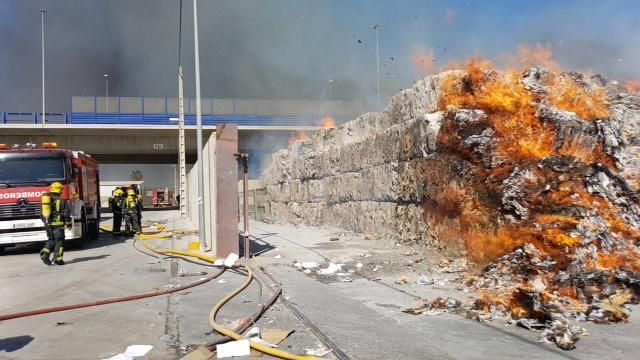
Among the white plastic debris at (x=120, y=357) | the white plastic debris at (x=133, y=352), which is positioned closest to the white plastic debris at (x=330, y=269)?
the white plastic debris at (x=133, y=352)

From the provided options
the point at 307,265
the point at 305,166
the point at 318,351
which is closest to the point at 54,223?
the point at 307,265

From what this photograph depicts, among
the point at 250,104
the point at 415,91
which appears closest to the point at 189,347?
the point at 415,91

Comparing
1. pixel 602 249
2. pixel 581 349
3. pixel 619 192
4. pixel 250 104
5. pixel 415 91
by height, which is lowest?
pixel 581 349

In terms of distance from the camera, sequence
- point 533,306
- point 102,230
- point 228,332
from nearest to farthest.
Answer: point 228,332
point 533,306
point 102,230

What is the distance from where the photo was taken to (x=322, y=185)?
18094 mm

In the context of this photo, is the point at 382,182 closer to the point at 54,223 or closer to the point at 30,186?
the point at 54,223

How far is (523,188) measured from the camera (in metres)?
8.25

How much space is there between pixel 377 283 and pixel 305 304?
177cm

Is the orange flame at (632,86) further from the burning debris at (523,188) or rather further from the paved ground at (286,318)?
Result: the paved ground at (286,318)

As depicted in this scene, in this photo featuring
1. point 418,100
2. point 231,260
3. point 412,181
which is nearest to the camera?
point 231,260

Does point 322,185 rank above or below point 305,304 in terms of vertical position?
above

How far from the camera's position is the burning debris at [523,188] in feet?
21.5

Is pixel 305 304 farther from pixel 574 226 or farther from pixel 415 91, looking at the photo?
pixel 415 91

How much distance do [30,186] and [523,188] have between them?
11.6 m
